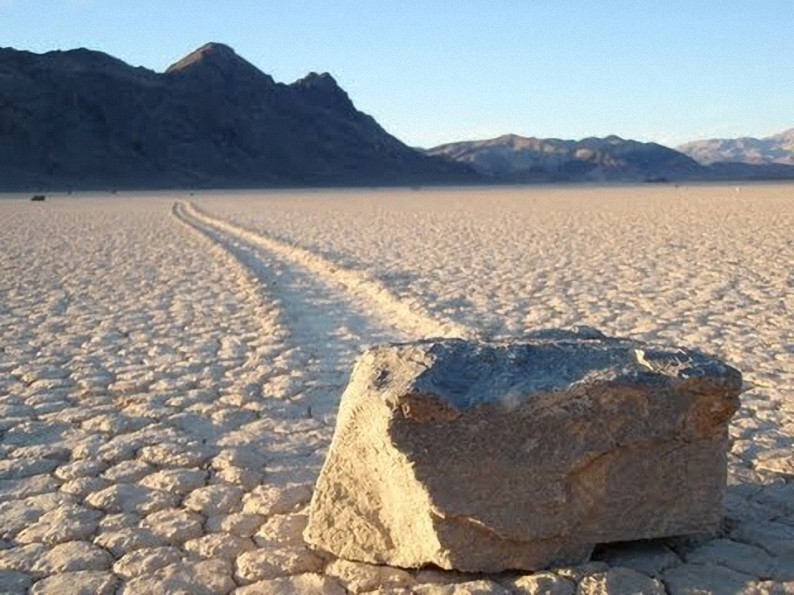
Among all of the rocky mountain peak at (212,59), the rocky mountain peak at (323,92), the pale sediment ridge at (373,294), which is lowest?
the pale sediment ridge at (373,294)

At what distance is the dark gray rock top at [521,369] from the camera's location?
2.59m

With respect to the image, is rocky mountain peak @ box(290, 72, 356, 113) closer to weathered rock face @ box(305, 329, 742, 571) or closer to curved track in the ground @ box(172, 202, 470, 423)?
curved track in the ground @ box(172, 202, 470, 423)

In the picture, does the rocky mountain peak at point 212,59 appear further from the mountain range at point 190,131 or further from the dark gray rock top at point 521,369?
the dark gray rock top at point 521,369

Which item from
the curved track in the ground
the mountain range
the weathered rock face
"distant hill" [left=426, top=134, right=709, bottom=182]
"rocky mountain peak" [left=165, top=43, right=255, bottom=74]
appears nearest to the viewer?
the weathered rock face

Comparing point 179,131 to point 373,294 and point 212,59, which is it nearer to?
point 212,59

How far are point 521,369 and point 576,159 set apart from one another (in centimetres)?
11515

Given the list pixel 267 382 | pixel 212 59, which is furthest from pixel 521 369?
pixel 212 59

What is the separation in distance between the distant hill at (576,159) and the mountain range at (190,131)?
1.70m

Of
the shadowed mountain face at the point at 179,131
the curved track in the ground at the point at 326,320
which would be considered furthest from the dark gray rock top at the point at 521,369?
the shadowed mountain face at the point at 179,131

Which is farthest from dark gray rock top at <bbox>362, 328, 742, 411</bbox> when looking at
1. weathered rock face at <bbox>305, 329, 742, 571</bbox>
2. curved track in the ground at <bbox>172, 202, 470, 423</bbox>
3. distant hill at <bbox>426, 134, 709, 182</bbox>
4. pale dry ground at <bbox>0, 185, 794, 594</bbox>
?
distant hill at <bbox>426, 134, 709, 182</bbox>

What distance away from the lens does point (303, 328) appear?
22.8ft

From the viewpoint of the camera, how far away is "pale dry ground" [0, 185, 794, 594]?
2.82 m

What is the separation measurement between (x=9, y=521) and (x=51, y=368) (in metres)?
2.48

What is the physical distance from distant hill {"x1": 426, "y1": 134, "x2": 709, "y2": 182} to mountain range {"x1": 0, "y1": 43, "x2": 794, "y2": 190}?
170cm
